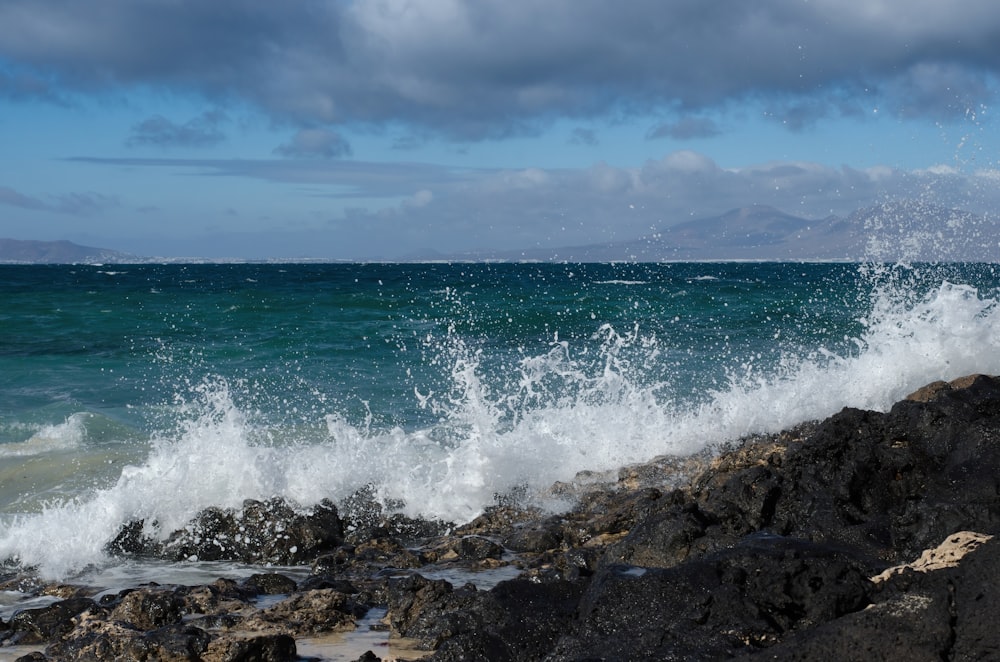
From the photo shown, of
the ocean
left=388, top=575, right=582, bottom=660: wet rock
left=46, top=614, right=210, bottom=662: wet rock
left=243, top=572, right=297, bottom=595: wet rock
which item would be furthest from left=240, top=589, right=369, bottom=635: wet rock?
the ocean

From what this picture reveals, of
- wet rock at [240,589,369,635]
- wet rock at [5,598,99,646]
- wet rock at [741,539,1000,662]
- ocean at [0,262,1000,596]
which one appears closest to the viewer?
wet rock at [741,539,1000,662]

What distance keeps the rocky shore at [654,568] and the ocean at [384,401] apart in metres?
0.49

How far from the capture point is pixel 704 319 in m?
23.6

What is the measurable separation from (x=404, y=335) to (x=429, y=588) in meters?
15.1

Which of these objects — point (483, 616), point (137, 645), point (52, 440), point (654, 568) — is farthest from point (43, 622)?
point (52, 440)

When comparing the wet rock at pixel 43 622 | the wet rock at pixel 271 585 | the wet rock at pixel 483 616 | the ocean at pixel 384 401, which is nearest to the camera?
the wet rock at pixel 483 616

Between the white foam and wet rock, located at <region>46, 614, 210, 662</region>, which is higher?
wet rock, located at <region>46, 614, 210, 662</region>

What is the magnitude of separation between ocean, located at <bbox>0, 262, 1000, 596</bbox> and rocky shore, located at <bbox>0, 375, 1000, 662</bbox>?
1.60 feet

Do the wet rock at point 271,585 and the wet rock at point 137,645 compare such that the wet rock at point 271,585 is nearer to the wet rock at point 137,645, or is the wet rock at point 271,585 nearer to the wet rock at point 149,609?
the wet rock at point 149,609

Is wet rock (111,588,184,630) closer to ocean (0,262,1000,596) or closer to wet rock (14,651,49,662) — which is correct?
wet rock (14,651,49,662)

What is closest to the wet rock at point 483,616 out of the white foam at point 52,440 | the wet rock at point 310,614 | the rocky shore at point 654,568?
the rocky shore at point 654,568

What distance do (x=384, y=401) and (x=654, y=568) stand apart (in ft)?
28.8

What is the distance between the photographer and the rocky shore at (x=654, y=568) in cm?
358

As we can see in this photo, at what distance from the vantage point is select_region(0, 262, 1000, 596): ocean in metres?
8.27
